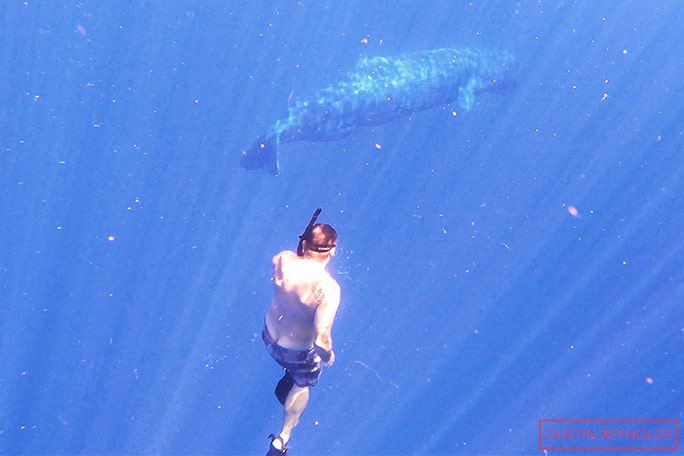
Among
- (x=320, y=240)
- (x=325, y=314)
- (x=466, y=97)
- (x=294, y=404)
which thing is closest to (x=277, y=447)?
(x=294, y=404)

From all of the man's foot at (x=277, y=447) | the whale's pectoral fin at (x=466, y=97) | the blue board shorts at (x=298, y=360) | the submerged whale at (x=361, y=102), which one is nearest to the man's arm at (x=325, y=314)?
the blue board shorts at (x=298, y=360)

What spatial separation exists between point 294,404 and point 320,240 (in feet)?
6.76

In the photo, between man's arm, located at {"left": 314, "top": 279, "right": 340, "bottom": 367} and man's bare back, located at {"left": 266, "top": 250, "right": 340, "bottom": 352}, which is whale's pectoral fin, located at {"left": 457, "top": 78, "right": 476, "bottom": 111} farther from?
man's arm, located at {"left": 314, "top": 279, "right": 340, "bottom": 367}

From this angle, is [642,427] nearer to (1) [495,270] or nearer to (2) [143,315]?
(1) [495,270]

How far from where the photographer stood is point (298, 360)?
142 inches

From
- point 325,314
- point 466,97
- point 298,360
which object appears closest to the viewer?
point 325,314

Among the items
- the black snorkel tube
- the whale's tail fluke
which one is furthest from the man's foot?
the whale's tail fluke

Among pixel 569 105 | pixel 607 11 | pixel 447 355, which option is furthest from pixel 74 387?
pixel 607 11

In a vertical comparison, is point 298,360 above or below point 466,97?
below

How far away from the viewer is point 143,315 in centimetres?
718

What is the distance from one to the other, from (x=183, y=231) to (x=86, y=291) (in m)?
1.67

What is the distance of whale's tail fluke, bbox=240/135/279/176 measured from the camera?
8.87m

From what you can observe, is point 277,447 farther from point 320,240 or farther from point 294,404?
point 320,240

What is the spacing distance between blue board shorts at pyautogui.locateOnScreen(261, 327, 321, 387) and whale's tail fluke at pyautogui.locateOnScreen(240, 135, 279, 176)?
18.1 ft
